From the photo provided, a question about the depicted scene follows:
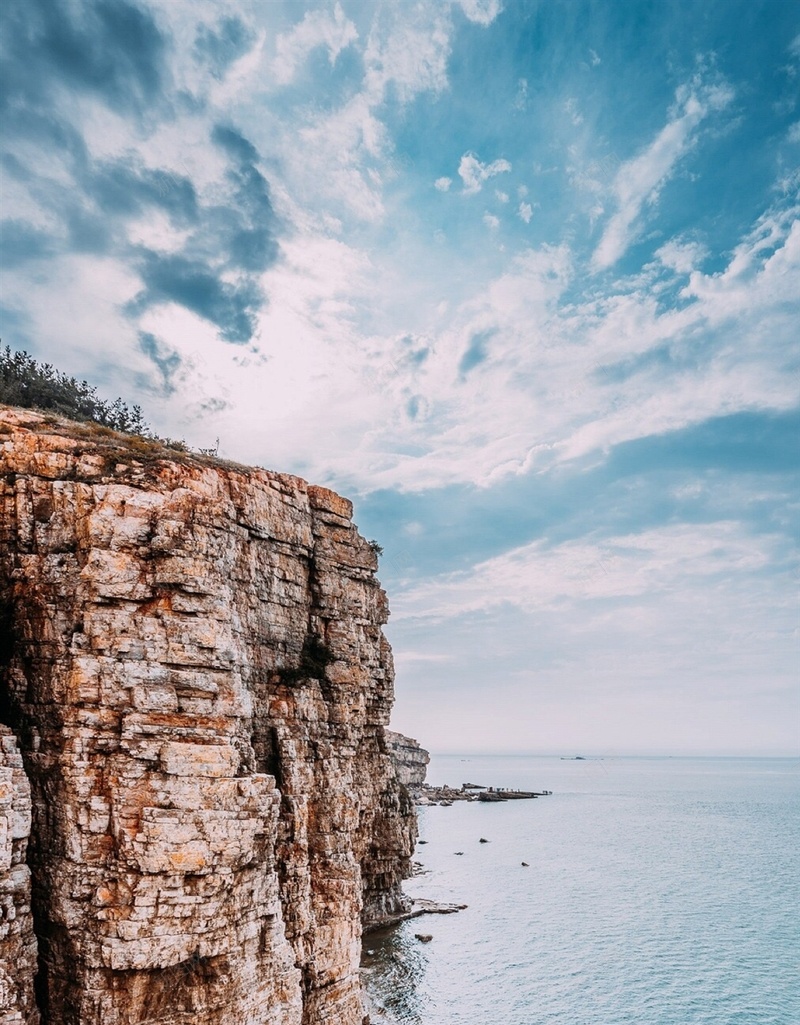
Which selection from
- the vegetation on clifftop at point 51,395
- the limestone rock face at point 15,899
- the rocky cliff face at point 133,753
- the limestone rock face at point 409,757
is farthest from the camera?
the limestone rock face at point 409,757

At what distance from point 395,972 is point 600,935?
19581 mm

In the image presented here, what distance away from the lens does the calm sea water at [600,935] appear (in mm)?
39875

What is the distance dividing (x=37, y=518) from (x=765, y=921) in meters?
67.0

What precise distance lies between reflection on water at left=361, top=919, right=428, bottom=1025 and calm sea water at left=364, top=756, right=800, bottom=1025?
0.14 metres

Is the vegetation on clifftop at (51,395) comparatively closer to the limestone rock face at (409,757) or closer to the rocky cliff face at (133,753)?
the rocky cliff face at (133,753)

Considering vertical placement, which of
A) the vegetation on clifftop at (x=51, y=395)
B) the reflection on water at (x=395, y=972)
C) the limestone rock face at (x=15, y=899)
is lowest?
the reflection on water at (x=395, y=972)

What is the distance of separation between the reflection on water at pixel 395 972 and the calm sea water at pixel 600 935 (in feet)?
0.46

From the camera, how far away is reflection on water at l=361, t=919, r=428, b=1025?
38281mm

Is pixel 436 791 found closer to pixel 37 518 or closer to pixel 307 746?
pixel 307 746

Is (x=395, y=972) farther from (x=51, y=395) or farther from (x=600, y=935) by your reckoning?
(x=51, y=395)

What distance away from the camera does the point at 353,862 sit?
2702 cm

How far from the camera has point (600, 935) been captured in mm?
52875

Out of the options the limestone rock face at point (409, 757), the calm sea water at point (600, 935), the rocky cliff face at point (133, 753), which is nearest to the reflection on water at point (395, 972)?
the calm sea water at point (600, 935)

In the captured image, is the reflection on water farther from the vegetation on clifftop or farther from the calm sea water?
the vegetation on clifftop
